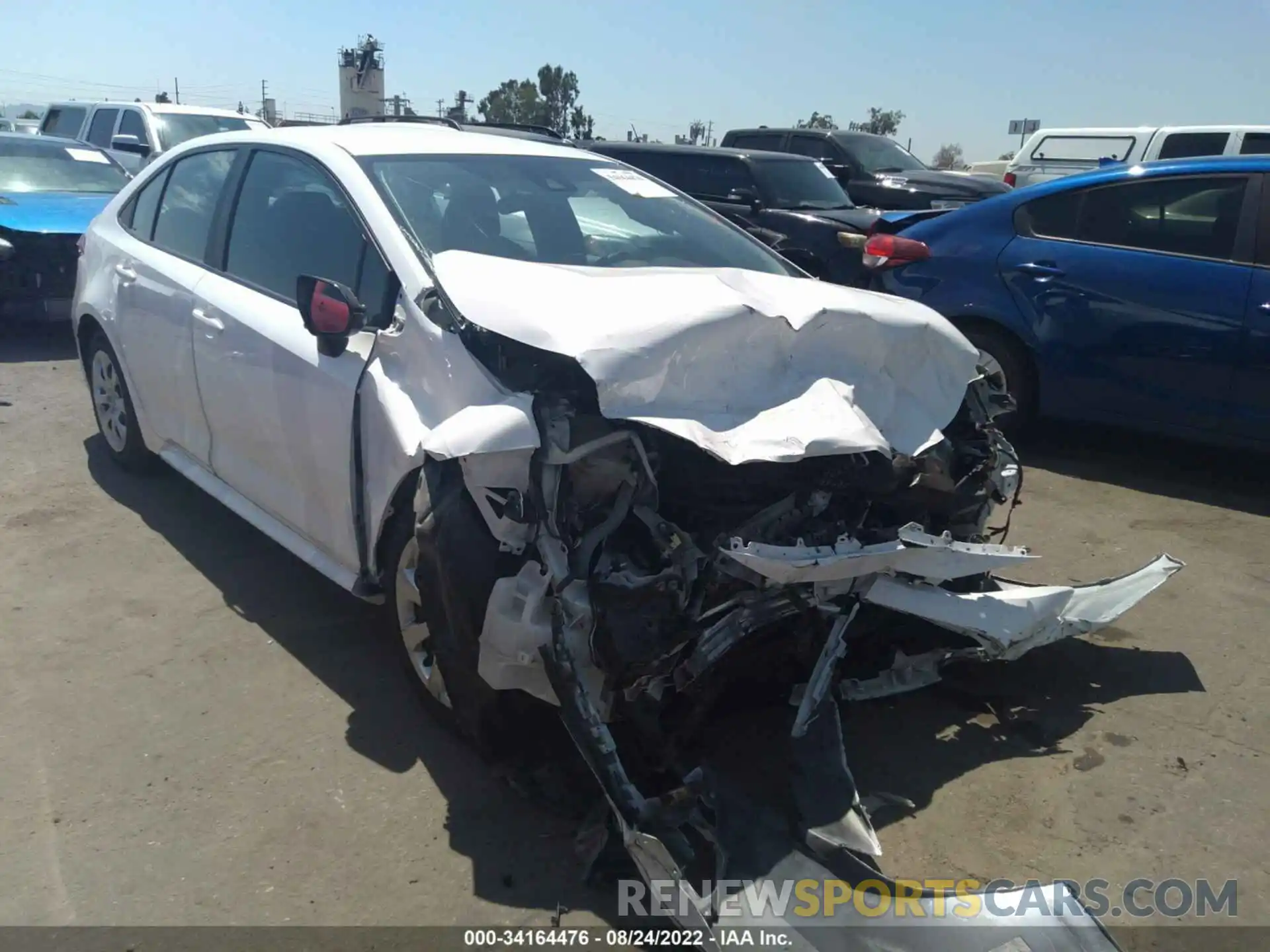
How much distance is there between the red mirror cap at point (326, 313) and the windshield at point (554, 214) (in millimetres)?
350

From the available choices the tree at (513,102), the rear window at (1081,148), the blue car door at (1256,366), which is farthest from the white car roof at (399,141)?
the tree at (513,102)

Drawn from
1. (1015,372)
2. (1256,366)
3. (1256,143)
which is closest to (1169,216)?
(1256,366)

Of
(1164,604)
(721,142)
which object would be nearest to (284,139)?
(1164,604)

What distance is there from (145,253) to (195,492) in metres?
1.21

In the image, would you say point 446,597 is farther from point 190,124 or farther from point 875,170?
point 190,124

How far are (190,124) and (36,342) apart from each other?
5880mm

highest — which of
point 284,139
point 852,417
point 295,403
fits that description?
point 284,139

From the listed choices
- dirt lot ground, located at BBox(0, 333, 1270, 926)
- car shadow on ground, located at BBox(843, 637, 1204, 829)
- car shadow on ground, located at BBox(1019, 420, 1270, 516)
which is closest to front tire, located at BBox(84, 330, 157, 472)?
dirt lot ground, located at BBox(0, 333, 1270, 926)

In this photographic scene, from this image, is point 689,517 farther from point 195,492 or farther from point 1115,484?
point 1115,484

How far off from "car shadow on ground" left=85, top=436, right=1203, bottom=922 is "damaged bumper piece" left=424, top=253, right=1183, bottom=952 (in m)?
0.20

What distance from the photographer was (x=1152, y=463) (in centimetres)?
604

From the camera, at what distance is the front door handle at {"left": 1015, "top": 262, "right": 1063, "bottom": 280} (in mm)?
5785

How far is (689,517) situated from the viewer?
2.93m

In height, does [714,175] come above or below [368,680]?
above
